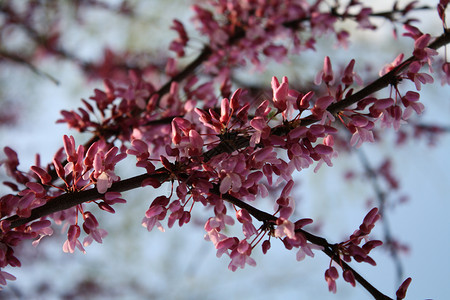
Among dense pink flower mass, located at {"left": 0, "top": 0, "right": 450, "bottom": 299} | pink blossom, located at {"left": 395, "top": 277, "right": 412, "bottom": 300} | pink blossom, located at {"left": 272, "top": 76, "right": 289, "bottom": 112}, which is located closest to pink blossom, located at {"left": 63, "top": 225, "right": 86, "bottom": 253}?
dense pink flower mass, located at {"left": 0, "top": 0, "right": 450, "bottom": 299}

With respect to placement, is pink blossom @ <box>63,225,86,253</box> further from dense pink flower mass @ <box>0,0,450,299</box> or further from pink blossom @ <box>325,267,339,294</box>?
pink blossom @ <box>325,267,339,294</box>

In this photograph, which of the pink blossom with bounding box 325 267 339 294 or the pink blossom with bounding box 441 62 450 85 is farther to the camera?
the pink blossom with bounding box 441 62 450 85

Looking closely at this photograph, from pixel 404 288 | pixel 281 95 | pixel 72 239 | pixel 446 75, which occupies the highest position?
pixel 446 75

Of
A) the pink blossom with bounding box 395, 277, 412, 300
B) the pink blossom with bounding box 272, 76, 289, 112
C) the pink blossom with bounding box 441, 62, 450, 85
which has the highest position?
the pink blossom with bounding box 441, 62, 450, 85

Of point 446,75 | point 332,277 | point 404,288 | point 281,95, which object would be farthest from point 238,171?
point 446,75

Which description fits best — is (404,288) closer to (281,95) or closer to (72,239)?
(281,95)

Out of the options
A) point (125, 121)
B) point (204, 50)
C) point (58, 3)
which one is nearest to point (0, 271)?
point (125, 121)

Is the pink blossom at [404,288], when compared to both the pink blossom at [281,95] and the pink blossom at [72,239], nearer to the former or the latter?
the pink blossom at [281,95]

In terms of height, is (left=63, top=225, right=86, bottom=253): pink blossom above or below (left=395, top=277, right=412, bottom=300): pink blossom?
above

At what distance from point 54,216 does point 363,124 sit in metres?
0.88

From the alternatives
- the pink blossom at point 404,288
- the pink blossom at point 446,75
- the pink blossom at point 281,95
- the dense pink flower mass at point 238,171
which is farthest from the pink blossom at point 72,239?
the pink blossom at point 446,75

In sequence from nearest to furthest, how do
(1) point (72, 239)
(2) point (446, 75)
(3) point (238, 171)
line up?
(3) point (238, 171) → (1) point (72, 239) → (2) point (446, 75)

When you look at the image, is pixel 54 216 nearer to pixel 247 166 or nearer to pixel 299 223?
pixel 247 166

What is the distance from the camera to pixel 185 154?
89cm
